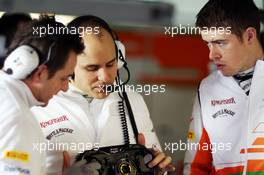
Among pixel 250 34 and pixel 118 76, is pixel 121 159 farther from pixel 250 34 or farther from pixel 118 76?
pixel 250 34

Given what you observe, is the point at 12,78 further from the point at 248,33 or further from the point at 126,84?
the point at 248,33

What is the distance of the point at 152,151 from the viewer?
111cm

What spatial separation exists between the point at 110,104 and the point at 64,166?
178 millimetres

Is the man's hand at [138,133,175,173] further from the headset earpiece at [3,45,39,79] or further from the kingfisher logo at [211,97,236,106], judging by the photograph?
the headset earpiece at [3,45,39,79]

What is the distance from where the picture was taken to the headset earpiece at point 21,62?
0.94 meters

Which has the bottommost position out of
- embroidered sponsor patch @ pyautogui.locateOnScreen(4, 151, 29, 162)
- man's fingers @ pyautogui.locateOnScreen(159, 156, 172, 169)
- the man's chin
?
man's fingers @ pyautogui.locateOnScreen(159, 156, 172, 169)

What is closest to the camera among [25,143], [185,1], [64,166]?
[25,143]

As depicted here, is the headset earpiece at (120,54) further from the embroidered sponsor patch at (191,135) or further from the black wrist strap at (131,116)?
the embroidered sponsor patch at (191,135)

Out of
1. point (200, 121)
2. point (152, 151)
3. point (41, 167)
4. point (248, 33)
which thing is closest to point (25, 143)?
point (41, 167)

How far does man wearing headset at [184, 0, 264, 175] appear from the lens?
117cm

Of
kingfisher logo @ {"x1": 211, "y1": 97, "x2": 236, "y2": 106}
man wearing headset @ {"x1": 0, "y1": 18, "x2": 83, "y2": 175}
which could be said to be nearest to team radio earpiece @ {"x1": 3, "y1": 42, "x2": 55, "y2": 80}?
man wearing headset @ {"x1": 0, "y1": 18, "x2": 83, "y2": 175}

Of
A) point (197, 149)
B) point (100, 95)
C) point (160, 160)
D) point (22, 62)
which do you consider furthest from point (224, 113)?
point (22, 62)

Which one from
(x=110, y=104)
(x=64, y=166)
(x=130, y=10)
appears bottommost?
(x=64, y=166)

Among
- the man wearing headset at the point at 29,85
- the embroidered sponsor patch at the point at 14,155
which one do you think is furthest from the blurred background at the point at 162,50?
the embroidered sponsor patch at the point at 14,155
